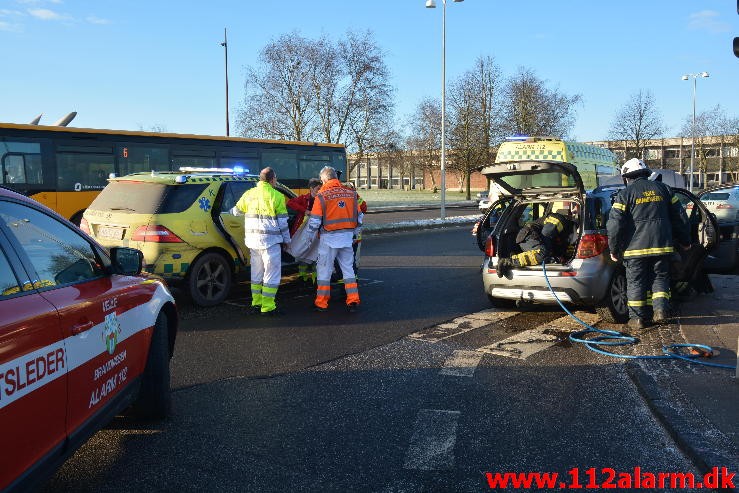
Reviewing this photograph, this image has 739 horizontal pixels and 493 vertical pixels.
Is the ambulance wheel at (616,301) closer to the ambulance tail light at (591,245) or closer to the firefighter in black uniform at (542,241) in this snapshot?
the ambulance tail light at (591,245)

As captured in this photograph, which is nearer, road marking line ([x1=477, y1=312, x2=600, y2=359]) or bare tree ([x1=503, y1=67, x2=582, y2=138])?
road marking line ([x1=477, y1=312, x2=600, y2=359])

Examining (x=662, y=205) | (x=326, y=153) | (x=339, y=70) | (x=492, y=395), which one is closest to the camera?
(x=492, y=395)

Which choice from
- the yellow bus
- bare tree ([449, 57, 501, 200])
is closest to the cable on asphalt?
the yellow bus

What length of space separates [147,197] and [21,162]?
9.02 meters

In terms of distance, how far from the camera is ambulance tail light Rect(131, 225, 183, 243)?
24.3ft

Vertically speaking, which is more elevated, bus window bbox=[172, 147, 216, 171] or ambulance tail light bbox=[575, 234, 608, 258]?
bus window bbox=[172, 147, 216, 171]

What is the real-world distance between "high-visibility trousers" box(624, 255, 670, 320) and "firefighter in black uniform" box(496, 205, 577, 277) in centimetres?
101

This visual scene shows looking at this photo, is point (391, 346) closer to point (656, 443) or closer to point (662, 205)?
point (656, 443)

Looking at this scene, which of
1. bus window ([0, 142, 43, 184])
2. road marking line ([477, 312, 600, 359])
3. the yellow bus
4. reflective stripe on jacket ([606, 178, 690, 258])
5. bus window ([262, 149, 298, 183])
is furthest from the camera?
bus window ([262, 149, 298, 183])

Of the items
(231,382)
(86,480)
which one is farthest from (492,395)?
(86,480)

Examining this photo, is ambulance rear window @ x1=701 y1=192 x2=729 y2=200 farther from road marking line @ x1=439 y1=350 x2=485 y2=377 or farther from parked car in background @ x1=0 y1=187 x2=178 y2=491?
parked car in background @ x1=0 y1=187 x2=178 y2=491

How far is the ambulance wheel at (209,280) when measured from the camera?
Answer: 7.77 m

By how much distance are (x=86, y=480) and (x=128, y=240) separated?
14.8 feet

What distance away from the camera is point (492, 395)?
466 cm
